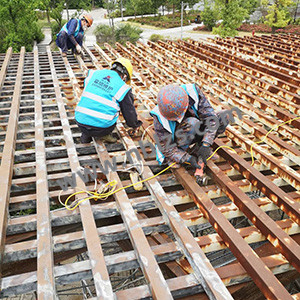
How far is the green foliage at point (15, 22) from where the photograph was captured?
14.6 m

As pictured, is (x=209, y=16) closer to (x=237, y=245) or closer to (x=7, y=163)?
(x=7, y=163)

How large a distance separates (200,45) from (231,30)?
32.5 ft

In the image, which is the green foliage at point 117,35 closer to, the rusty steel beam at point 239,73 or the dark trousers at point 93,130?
the rusty steel beam at point 239,73

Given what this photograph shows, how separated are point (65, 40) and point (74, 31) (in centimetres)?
40

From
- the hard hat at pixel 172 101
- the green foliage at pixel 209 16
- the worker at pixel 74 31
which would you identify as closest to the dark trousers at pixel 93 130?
the hard hat at pixel 172 101

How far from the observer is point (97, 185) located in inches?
124

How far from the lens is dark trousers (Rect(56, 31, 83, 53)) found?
24.1 feet

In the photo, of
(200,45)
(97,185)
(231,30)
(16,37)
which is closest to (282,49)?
(200,45)

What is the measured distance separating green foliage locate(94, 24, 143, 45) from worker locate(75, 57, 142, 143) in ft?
65.8

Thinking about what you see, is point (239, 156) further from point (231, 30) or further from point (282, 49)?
point (231, 30)

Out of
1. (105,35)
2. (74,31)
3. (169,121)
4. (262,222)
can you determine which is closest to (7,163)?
(169,121)

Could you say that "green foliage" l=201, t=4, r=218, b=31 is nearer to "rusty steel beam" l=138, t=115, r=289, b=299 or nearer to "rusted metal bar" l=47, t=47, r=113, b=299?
"rusted metal bar" l=47, t=47, r=113, b=299

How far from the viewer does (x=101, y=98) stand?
341cm

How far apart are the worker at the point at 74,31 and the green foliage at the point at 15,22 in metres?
9.23
